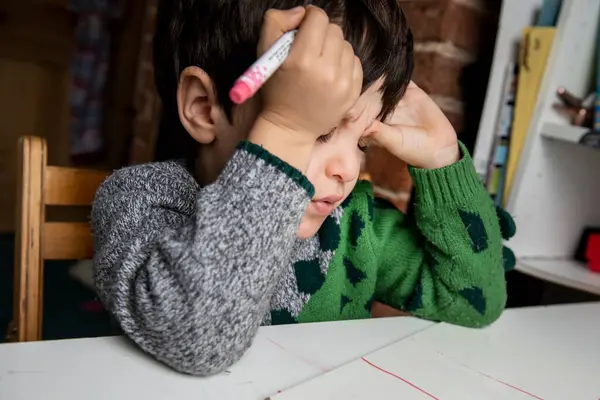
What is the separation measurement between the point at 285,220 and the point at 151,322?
141mm

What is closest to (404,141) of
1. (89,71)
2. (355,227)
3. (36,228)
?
(355,227)

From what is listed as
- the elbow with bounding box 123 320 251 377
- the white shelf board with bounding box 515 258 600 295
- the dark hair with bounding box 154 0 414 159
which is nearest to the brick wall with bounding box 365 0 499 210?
the white shelf board with bounding box 515 258 600 295

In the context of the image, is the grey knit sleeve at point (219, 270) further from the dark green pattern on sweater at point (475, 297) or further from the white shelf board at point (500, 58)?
the white shelf board at point (500, 58)

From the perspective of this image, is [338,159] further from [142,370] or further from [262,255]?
A: [142,370]

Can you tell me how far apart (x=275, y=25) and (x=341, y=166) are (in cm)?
16

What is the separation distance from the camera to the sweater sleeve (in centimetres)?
70

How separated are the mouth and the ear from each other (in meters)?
0.13

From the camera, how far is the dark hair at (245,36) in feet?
1.86

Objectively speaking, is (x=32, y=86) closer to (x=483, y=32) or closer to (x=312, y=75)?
(x=483, y=32)

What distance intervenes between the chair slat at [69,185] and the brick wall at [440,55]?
0.57 meters

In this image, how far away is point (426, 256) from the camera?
771 millimetres

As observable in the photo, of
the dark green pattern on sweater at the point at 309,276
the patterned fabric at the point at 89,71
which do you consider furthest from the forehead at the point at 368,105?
the patterned fabric at the point at 89,71

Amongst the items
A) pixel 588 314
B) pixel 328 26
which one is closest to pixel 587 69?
pixel 588 314

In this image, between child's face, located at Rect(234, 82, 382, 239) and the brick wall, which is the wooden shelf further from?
child's face, located at Rect(234, 82, 382, 239)
